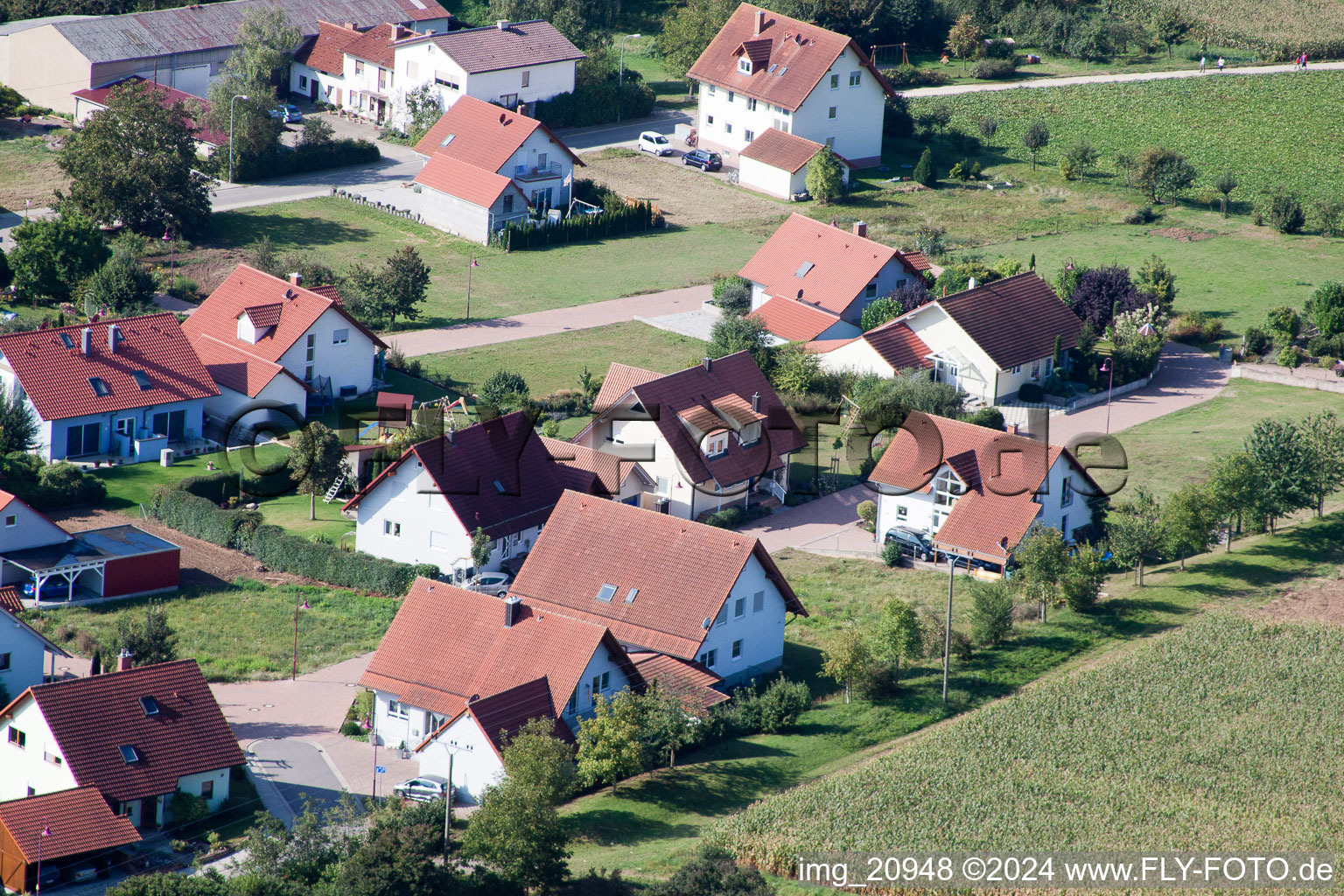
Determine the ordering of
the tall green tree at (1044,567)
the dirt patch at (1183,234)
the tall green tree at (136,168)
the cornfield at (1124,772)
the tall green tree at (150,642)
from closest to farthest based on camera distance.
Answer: the cornfield at (1124,772) < the tall green tree at (150,642) < the tall green tree at (1044,567) < the tall green tree at (136,168) < the dirt patch at (1183,234)

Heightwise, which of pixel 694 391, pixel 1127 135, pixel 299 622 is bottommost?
pixel 299 622

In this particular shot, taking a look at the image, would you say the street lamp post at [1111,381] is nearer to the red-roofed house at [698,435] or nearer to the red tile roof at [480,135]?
the red-roofed house at [698,435]

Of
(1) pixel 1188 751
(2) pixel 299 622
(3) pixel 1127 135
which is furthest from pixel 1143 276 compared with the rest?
(2) pixel 299 622

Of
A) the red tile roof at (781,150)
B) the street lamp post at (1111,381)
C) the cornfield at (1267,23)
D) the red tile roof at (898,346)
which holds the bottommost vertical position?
the street lamp post at (1111,381)

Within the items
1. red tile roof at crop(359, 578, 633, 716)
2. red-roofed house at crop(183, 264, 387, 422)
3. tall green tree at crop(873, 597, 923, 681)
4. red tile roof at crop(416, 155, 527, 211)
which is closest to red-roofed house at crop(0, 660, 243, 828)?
red tile roof at crop(359, 578, 633, 716)

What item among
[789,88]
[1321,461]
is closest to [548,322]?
[789,88]

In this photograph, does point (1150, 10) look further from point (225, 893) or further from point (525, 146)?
point (225, 893)

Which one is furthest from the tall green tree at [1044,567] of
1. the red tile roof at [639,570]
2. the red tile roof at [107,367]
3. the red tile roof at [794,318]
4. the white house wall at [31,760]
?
the red tile roof at [107,367]

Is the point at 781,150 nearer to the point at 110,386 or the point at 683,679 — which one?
the point at 110,386
